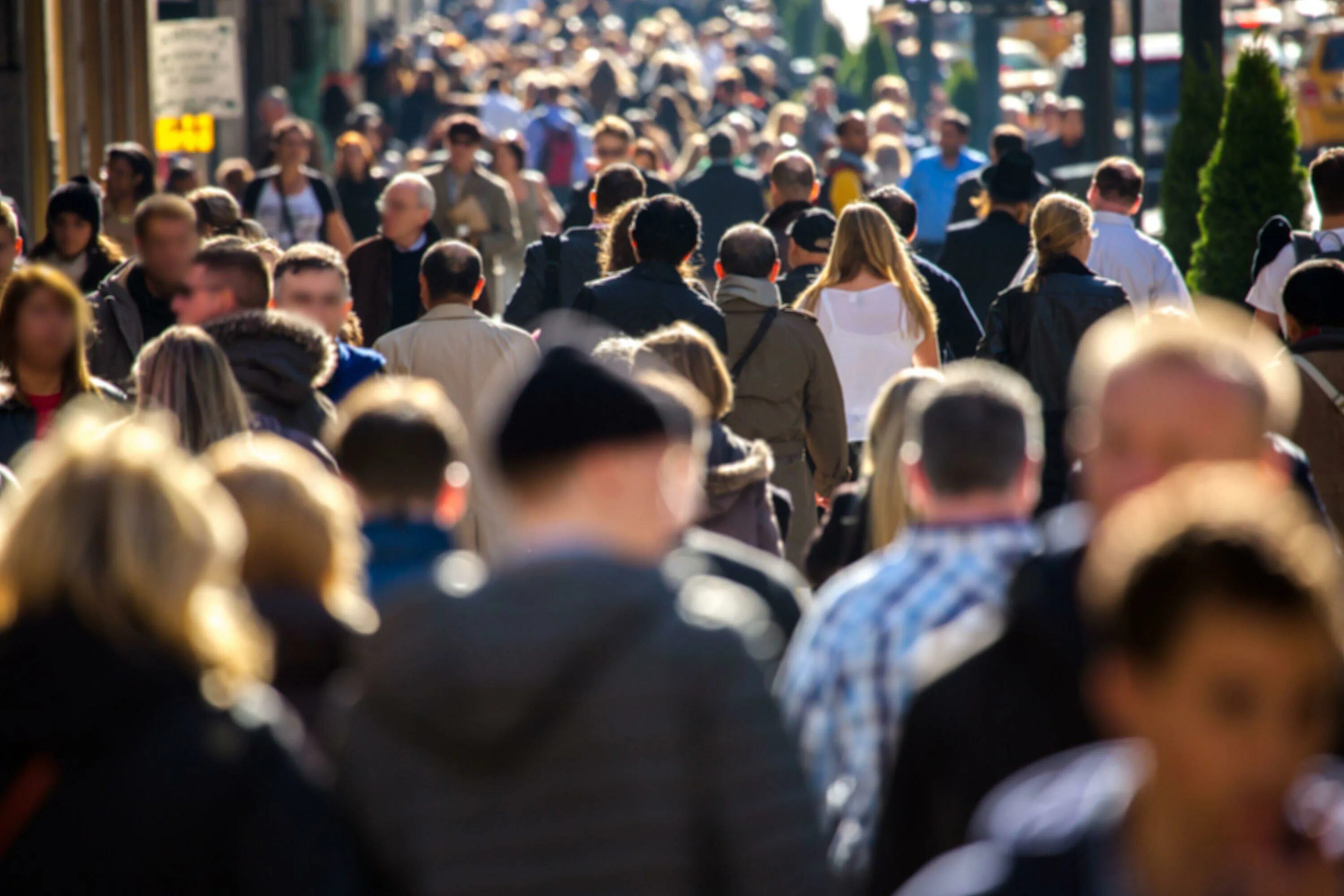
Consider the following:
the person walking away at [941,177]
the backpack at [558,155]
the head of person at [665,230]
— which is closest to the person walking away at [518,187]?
the person walking away at [941,177]

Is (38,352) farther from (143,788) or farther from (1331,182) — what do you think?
(1331,182)

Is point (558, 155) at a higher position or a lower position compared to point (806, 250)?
lower

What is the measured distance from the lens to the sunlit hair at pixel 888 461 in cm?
503

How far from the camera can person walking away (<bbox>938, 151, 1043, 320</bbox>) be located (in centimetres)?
1255

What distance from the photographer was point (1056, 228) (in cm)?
950

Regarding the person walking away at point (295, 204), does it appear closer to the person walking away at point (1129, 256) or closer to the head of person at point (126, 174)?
the head of person at point (126, 174)

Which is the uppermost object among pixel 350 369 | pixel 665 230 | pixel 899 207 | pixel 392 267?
pixel 665 230

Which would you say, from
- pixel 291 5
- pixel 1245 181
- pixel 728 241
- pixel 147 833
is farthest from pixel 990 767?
pixel 291 5

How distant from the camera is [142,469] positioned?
317 cm

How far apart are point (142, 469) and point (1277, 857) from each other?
5.42 ft

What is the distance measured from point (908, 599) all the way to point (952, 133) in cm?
1331

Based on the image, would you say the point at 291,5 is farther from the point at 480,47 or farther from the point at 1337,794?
the point at 1337,794

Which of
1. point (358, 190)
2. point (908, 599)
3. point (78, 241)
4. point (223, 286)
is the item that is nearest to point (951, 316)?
point (78, 241)

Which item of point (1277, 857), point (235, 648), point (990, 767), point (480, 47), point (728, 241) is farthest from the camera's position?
point (480, 47)
